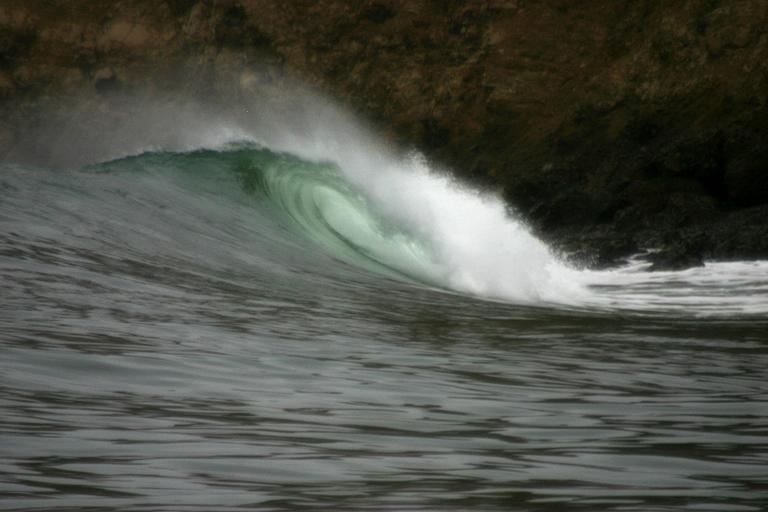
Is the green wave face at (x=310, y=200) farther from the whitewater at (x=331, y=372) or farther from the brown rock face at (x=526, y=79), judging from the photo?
the brown rock face at (x=526, y=79)

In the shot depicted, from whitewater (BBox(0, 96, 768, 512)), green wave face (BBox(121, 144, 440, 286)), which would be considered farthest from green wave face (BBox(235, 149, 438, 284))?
whitewater (BBox(0, 96, 768, 512))

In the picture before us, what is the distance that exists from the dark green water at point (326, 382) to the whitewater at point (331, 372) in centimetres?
2

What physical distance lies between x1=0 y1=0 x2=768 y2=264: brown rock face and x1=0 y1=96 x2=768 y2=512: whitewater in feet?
23.7

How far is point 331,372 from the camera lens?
490 cm

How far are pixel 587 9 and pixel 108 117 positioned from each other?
1201cm

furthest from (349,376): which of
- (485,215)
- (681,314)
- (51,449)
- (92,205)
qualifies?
(485,215)

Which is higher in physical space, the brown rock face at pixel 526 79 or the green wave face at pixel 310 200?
the brown rock face at pixel 526 79

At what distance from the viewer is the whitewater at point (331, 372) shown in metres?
2.94

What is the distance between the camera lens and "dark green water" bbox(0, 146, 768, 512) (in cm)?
291

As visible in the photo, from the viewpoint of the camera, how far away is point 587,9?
A: 2508cm

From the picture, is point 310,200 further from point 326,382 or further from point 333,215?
point 326,382

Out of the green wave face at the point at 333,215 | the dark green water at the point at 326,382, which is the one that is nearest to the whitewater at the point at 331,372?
the dark green water at the point at 326,382

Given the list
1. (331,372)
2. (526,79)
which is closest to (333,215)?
(331,372)

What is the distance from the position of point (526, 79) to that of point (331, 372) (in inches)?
827
